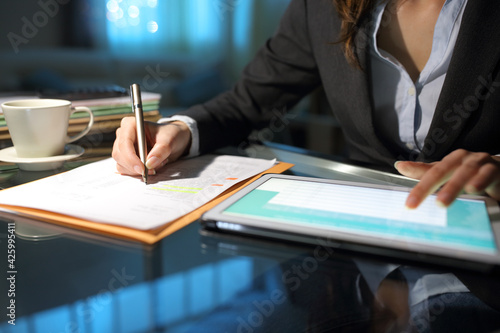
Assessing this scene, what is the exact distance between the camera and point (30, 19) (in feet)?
4.51

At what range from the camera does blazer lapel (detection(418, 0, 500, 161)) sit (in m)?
0.69

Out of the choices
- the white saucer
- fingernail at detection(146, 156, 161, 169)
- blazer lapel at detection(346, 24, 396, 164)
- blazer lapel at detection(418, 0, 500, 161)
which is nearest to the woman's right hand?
fingernail at detection(146, 156, 161, 169)

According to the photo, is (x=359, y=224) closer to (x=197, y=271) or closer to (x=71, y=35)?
(x=197, y=271)

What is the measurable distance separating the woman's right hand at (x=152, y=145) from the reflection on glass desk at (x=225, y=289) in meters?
0.18

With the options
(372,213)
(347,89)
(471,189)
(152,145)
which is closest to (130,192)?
(152,145)

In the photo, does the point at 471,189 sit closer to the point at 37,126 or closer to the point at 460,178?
the point at 460,178

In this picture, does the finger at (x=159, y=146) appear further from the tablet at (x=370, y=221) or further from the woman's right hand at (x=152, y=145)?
the tablet at (x=370, y=221)

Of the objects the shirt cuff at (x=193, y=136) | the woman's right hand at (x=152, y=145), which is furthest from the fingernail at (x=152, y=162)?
the shirt cuff at (x=193, y=136)

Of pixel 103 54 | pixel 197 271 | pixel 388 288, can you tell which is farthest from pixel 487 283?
pixel 103 54

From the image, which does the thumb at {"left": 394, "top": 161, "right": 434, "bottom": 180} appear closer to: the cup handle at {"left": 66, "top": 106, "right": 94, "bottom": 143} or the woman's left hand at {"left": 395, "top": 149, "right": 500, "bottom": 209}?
the woman's left hand at {"left": 395, "top": 149, "right": 500, "bottom": 209}

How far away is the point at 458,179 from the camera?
0.45 metres

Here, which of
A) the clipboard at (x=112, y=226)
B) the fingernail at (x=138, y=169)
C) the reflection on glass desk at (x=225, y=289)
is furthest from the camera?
the fingernail at (x=138, y=169)

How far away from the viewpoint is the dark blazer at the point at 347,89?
27.7 inches

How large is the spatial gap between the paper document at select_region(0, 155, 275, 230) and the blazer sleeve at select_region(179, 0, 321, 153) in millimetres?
283
